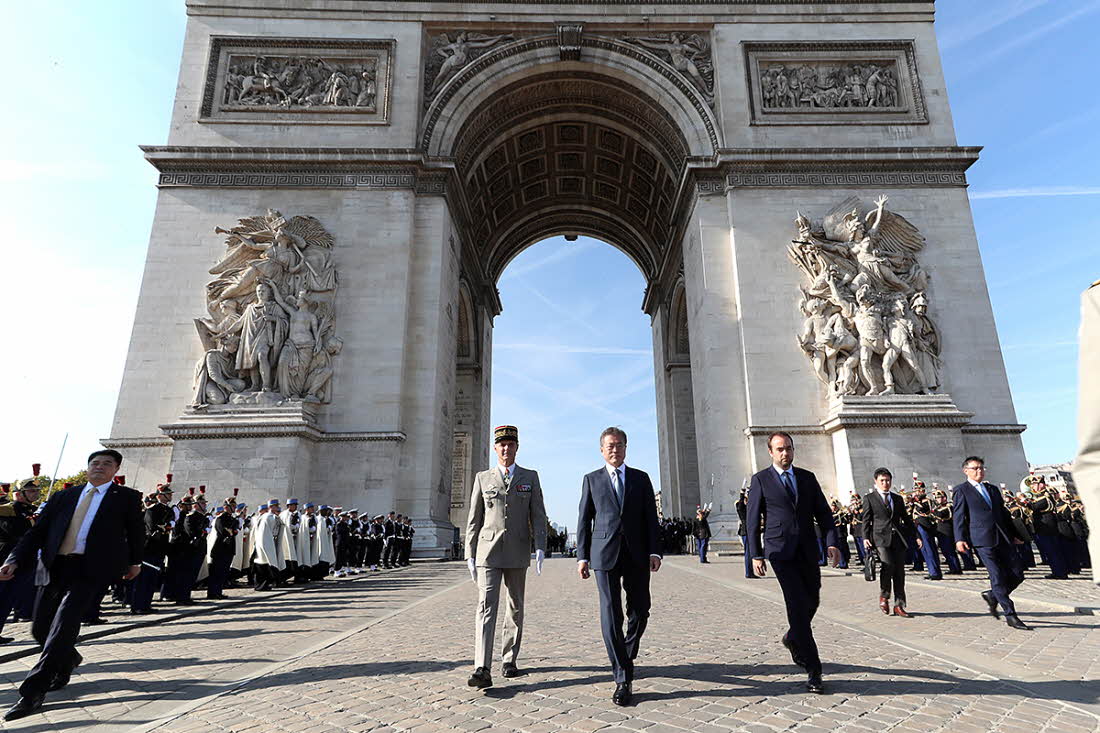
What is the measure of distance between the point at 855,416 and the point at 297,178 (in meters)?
17.8

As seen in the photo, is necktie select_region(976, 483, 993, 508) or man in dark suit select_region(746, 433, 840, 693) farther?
necktie select_region(976, 483, 993, 508)

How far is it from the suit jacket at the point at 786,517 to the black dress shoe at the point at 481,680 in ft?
6.42

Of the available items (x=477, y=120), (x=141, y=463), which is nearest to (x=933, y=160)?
(x=477, y=120)

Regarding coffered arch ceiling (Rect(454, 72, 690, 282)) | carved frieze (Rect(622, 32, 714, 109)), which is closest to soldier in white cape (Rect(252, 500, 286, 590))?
coffered arch ceiling (Rect(454, 72, 690, 282))

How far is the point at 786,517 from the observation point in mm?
4371

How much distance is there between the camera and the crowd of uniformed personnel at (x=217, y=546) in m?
7.44

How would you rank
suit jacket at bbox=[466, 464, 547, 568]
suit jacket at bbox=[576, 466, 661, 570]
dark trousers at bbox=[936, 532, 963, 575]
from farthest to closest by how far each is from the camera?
dark trousers at bbox=[936, 532, 963, 575] → suit jacket at bbox=[466, 464, 547, 568] → suit jacket at bbox=[576, 466, 661, 570]

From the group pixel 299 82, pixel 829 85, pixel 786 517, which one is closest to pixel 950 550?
pixel 786 517

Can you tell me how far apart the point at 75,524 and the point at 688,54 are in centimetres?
2229

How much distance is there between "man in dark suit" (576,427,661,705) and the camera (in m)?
4.05

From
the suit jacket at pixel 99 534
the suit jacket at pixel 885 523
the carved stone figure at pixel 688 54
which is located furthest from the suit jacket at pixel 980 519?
the carved stone figure at pixel 688 54

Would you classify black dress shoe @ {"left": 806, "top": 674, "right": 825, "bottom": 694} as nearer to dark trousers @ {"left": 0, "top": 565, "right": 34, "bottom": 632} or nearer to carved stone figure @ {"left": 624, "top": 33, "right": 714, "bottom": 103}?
dark trousers @ {"left": 0, "top": 565, "right": 34, "bottom": 632}

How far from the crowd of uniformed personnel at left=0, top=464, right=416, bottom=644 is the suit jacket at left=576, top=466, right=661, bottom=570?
5727 millimetres

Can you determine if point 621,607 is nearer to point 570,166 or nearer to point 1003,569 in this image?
point 1003,569
